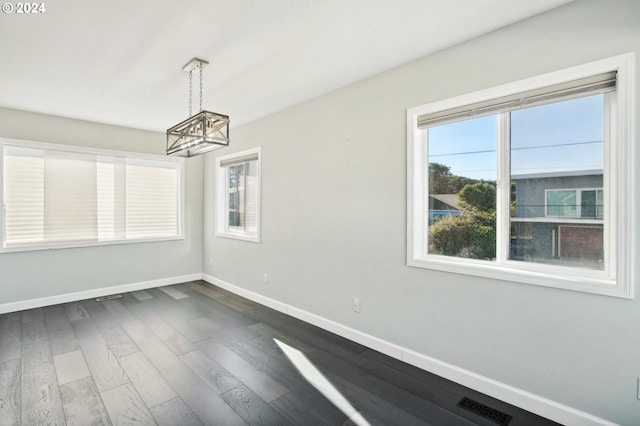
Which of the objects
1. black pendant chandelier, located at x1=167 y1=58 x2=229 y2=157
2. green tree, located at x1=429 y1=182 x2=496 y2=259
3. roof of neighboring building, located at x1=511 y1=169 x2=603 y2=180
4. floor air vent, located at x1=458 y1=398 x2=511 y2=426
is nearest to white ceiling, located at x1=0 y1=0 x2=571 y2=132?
black pendant chandelier, located at x1=167 y1=58 x2=229 y2=157

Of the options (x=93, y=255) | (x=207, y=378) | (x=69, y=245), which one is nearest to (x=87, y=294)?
(x=93, y=255)

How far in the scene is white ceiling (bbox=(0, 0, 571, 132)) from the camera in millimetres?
1971

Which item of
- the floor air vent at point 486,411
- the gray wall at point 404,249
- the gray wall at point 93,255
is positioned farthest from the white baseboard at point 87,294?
the floor air vent at point 486,411

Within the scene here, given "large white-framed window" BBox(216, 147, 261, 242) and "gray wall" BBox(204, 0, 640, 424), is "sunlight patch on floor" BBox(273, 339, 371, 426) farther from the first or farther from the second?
"large white-framed window" BBox(216, 147, 261, 242)

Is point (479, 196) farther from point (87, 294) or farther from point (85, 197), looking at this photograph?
point (87, 294)

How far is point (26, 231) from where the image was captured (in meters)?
3.99

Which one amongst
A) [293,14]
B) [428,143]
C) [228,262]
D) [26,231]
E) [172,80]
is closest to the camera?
[293,14]

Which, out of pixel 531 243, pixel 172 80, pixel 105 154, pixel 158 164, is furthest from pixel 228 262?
pixel 531 243

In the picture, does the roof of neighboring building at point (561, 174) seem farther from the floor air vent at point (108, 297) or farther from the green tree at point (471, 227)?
the floor air vent at point (108, 297)

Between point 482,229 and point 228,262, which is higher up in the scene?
point 482,229

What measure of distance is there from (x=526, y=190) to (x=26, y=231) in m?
5.42

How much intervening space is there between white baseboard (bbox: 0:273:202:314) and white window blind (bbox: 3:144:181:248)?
699mm

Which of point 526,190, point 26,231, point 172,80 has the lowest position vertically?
point 26,231

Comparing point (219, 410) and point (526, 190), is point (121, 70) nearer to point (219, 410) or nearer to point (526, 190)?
point (219, 410)
